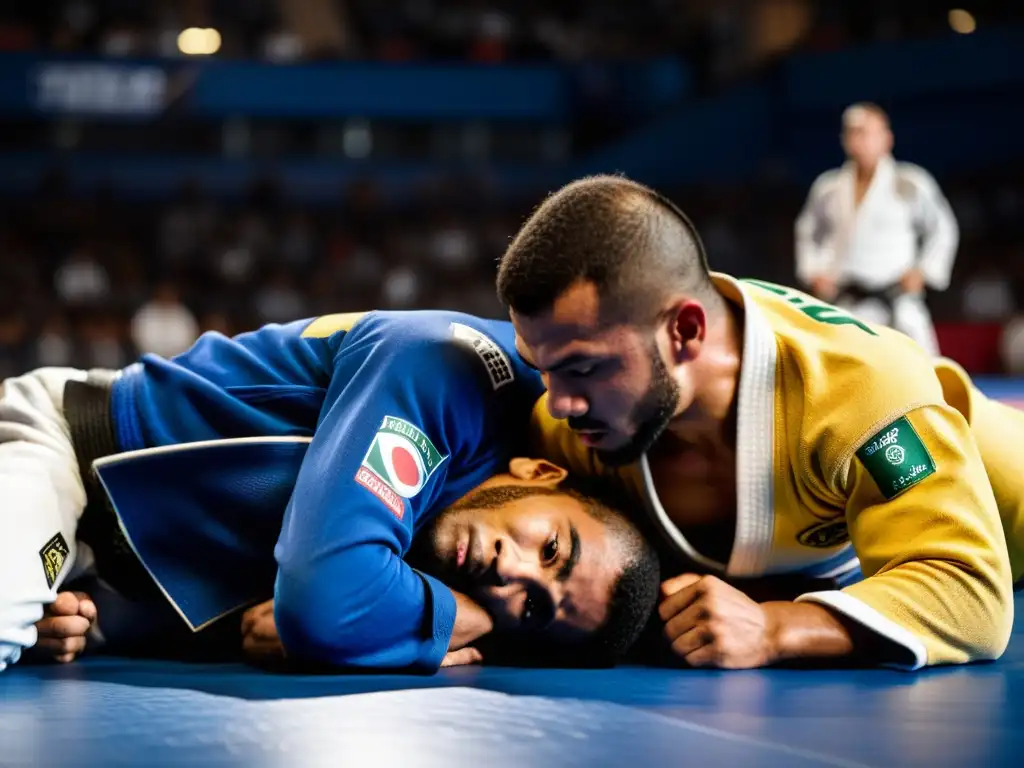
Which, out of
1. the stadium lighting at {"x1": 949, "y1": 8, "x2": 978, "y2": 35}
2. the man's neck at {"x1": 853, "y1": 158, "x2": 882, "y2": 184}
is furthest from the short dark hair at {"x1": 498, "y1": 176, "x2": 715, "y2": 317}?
the stadium lighting at {"x1": 949, "y1": 8, "x2": 978, "y2": 35}

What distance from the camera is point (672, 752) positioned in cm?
160

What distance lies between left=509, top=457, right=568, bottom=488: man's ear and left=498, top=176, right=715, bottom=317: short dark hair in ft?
1.21

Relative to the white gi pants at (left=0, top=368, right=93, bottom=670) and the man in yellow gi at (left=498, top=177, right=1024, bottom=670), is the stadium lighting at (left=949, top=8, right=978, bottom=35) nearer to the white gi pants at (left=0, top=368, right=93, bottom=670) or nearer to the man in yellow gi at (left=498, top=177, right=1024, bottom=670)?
the man in yellow gi at (left=498, top=177, right=1024, bottom=670)

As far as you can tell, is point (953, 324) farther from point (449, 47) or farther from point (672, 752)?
point (672, 752)

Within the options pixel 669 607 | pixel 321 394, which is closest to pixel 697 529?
pixel 669 607

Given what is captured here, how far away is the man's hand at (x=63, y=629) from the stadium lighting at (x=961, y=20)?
480 inches

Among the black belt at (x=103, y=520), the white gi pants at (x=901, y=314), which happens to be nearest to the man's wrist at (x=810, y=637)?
the black belt at (x=103, y=520)

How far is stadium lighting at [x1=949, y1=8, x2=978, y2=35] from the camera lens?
12789 mm

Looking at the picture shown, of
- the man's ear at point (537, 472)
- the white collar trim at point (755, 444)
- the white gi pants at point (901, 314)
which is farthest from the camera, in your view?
the white gi pants at point (901, 314)

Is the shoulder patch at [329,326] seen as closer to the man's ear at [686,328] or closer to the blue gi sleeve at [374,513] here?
the blue gi sleeve at [374,513]

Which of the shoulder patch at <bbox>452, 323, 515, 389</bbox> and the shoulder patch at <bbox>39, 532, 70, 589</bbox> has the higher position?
the shoulder patch at <bbox>452, 323, 515, 389</bbox>

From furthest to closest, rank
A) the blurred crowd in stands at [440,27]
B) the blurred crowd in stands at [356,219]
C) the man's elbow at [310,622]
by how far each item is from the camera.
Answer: the blurred crowd in stands at [440,27], the blurred crowd in stands at [356,219], the man's elbow at [310,622]

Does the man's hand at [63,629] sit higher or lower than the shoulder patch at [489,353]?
lower

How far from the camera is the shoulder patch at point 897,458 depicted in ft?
6.94
